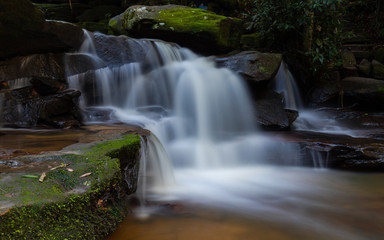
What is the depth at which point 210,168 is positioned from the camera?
4914mm

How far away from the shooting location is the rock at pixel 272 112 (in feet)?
21.0

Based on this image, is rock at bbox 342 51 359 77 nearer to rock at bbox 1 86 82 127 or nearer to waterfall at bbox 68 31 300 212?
waterfall at bbox 68 31 300 212

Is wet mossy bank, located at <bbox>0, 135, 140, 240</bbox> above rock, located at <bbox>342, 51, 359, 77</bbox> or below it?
below

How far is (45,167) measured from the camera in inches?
88.0

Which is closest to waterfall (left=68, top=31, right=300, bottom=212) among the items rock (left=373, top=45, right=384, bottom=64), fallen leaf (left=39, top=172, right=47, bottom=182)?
fallen leaf (left=39, top=172, right=47, bottom=182)

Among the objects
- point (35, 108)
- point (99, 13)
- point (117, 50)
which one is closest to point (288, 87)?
point (117, 50)

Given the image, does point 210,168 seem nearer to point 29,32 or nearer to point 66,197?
point 66,197

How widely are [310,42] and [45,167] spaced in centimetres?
845

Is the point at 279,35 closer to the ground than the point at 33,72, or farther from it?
farther from it

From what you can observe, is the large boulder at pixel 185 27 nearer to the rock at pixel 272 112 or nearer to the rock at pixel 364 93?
the rock at pixel 272 112

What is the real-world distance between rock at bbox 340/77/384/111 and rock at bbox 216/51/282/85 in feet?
9.98

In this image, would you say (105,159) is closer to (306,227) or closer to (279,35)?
(306,227)

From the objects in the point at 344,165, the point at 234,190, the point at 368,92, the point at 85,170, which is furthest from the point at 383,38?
the point at 85,170

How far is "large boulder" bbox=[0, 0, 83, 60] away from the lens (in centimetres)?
533
